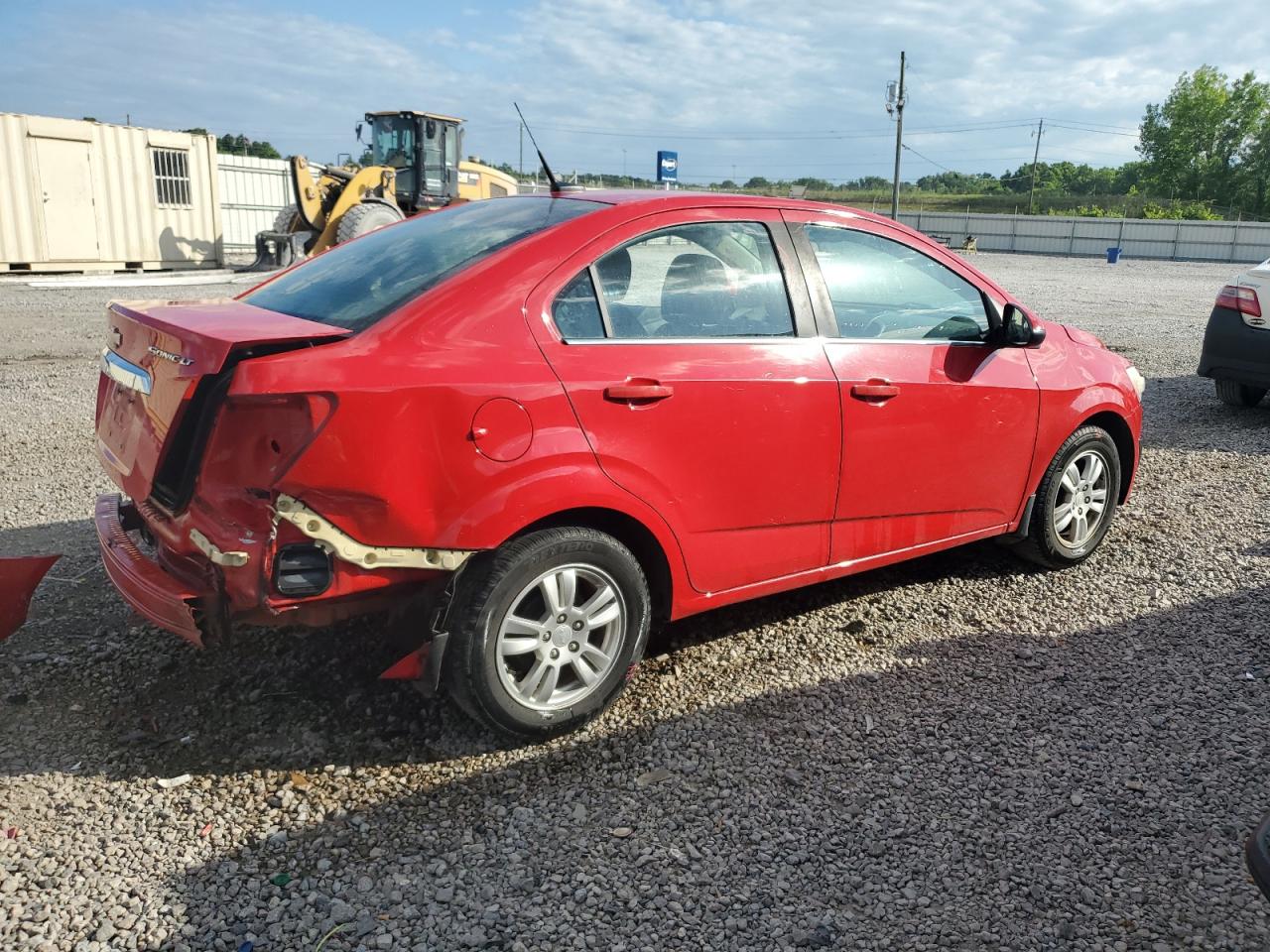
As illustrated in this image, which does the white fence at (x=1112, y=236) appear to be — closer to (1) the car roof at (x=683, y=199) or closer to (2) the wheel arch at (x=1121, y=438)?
(2) the wheel arch at (x=1121, y=438)

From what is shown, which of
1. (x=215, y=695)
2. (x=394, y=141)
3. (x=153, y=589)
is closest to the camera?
(x=153, y=589)

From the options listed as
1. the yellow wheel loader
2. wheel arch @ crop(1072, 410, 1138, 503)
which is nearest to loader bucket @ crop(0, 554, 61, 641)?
wheel arch @ crop(1072, 410, 1138, 503)

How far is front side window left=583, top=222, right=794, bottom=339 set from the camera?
11.1 ft

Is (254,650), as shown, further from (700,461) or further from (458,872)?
(700,461)

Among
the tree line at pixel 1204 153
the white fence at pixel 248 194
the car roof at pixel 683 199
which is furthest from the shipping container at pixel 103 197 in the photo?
the tree line at pixel 1204 153

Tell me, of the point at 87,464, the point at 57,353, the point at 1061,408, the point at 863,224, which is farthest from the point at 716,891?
the point at 57,353

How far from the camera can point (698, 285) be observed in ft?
11.8

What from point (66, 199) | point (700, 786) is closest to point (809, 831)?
point (700, 786)

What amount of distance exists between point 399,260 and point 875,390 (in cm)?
183

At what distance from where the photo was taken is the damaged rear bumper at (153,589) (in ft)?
9.69

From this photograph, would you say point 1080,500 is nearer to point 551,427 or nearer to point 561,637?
point 561,637

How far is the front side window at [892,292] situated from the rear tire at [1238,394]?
605cm

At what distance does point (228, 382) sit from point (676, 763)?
5.93 ft

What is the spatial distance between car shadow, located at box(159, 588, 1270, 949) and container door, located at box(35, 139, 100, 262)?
21.3 m
